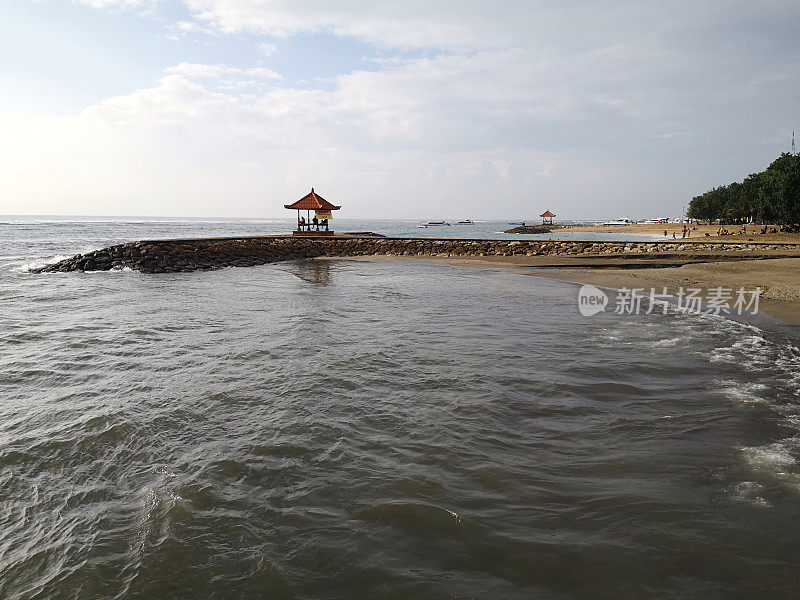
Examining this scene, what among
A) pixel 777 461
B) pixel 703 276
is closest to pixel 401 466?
pixel 777 461

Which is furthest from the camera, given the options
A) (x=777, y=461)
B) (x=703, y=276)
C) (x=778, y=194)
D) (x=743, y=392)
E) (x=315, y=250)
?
(x=778, y=194)

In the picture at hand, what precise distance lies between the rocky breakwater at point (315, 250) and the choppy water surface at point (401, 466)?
1768 cm

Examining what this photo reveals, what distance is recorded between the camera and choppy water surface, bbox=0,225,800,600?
2836mm

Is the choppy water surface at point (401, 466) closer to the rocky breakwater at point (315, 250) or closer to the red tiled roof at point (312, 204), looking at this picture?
the rocky breakwater at point (315, 250)

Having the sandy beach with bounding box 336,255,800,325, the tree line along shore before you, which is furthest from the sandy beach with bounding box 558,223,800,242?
the sandy beach with bounding box 336,255,800,325

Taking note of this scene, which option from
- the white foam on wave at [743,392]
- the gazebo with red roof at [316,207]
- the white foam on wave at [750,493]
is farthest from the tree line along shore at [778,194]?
the white foam on wave at [750,493]

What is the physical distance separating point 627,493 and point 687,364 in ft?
15.0

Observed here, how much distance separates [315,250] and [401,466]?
31871 mm

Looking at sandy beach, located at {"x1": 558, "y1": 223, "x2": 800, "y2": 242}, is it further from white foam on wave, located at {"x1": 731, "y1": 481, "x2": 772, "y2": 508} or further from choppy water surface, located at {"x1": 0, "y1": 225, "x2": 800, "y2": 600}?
white foam on wave, located at {"x1": 731, "y1": 481, "x2": 772, "y2": 508}

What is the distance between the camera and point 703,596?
2596 millimetres

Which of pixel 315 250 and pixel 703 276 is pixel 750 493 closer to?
pixel 703 276

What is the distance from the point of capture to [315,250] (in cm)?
3484

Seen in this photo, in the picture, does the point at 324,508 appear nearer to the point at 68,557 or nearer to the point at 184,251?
the point at 68,557

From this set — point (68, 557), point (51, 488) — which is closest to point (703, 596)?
point (68, 557)
